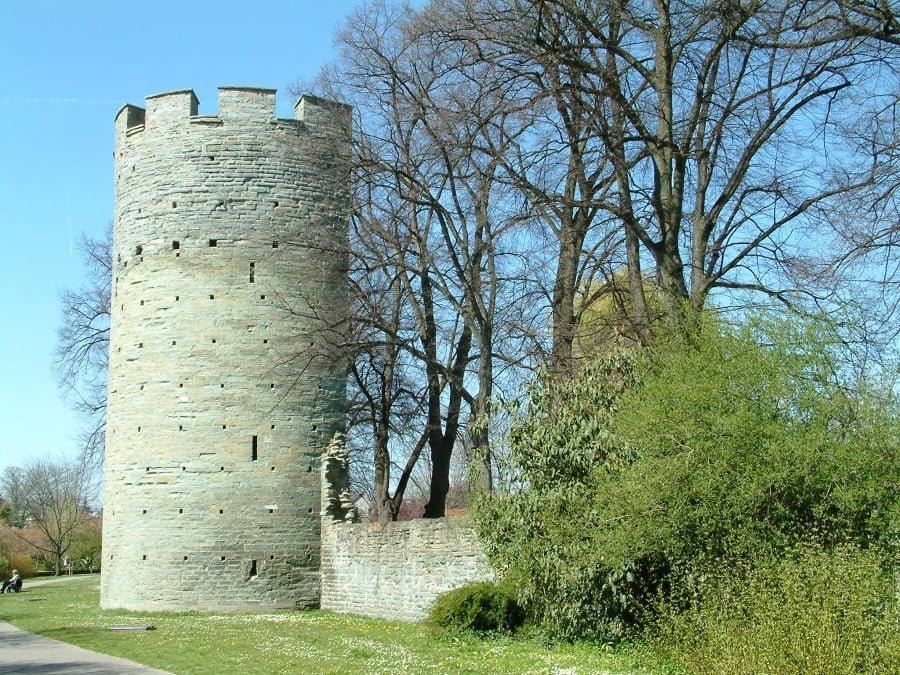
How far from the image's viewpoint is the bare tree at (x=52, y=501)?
56969mm

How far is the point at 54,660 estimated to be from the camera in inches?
505

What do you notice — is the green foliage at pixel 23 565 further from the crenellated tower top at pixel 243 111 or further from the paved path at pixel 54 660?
the paved path at pixel 54 660

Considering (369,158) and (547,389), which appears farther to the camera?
(369,158)

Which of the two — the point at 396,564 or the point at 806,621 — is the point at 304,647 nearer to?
the point at 396,564

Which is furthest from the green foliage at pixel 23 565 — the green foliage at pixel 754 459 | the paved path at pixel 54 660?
the green foliage at pixel 754 459

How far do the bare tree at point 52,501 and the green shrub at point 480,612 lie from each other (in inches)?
1695

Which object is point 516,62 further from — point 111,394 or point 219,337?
point 111,394

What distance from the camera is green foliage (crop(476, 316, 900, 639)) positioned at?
1031 cm

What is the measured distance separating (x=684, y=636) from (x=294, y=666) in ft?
14.9

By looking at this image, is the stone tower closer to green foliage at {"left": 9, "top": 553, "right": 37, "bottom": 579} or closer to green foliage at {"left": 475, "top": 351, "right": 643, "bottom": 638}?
green foliage at {"left": 475, "top": 351, "right": 643, "bottom": 638}

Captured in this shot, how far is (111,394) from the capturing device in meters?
21.4

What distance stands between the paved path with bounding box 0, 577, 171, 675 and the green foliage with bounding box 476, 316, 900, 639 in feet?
16.1

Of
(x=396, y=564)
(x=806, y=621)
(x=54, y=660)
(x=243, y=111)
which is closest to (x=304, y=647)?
(x=54, y=660)

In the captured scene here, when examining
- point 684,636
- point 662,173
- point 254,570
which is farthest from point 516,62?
point 254,570
